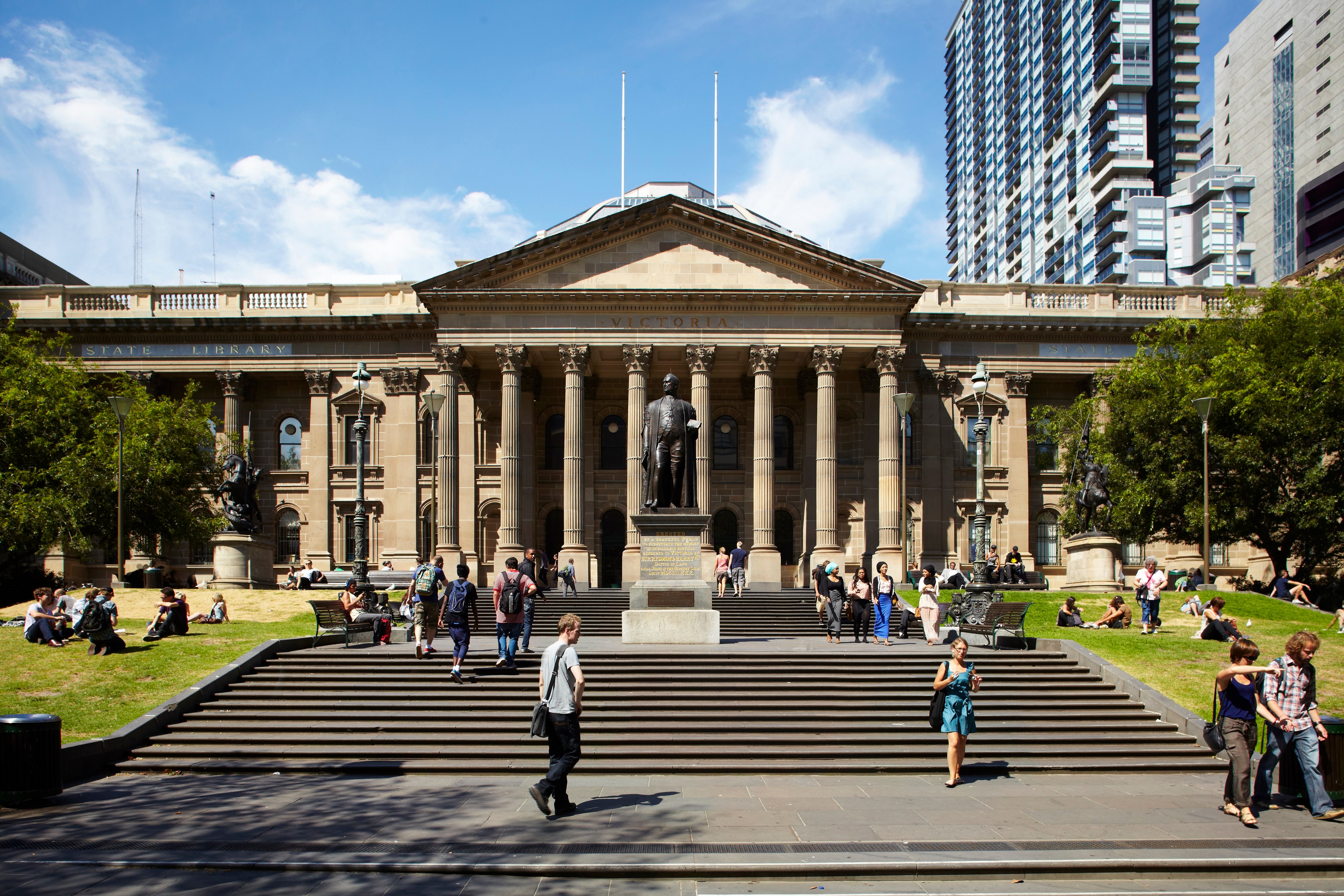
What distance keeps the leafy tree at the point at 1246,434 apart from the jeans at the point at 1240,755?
25718mm

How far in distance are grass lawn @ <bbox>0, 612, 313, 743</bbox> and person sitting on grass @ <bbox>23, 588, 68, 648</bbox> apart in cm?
20

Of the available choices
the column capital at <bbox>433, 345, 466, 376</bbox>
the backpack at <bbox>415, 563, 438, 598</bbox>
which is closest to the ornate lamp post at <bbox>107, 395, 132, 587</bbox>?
the column capital at <bbox>433, 345, 466, 376</bbox>

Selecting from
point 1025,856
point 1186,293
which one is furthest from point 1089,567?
point 1025,856

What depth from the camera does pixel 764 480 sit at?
132ft

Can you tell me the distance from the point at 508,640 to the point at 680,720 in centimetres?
371

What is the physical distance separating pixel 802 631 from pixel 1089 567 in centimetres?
1165

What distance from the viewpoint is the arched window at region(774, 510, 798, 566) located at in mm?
46062

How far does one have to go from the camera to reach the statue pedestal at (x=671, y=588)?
20.6 meters

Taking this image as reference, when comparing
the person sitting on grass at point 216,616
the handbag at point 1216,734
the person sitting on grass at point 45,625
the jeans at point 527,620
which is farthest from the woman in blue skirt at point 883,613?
the person sitting on grass at point 45,625

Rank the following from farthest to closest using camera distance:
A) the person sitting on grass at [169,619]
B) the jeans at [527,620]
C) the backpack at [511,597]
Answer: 1. the person sitting on grass at [169,619]
2. the jeans at [527,620]
3. the backpack at [511,597]

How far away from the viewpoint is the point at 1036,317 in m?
45.8

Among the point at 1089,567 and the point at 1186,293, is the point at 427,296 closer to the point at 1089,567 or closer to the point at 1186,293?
the point at 1089,567

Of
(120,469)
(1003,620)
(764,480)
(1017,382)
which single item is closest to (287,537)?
(120,469)

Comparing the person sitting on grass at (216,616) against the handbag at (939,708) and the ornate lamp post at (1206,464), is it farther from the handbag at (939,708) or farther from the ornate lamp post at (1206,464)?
the ornate lamp post at (1206,464)
